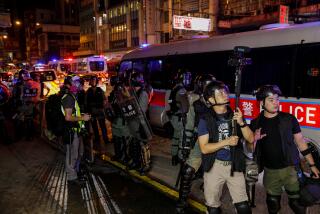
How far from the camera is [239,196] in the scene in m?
3.52

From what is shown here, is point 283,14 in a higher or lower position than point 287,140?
higher

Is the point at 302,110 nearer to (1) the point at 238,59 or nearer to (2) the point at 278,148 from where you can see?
(2) the point at 278,148

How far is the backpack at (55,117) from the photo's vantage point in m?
5.99

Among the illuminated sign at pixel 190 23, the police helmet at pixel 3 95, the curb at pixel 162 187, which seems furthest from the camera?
the illuminated sign at pixel 190 23

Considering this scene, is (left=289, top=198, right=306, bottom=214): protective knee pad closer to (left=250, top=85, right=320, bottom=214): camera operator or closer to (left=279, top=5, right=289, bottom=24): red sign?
(left=250, top=85, right=320, bottom=214): camera operator

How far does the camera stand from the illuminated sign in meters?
20.2

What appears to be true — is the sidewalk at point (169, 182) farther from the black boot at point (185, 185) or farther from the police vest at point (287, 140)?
the police vest at point (287, 140)

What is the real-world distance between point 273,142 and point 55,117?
13.0ft

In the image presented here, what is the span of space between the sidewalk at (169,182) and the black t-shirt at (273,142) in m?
1.25

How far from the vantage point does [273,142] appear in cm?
367

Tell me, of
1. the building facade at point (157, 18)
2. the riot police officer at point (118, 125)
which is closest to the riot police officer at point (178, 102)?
the riot police officer at point (118, 125)

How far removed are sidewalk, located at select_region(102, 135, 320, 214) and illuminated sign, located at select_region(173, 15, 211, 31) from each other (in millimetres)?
12788

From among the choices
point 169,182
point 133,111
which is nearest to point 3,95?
point 133,111

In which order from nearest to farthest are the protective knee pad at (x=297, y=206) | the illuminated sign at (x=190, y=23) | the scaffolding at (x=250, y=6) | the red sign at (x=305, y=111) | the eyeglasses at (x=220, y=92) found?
the eyeglasses at (x=220, y=92) < the protective knee pad at (x=297, y=206) < the red sign at (x=305, y=111) < the scaffolding at (x=250, y=6) < the illuminated sign at (x=190, y=23)
